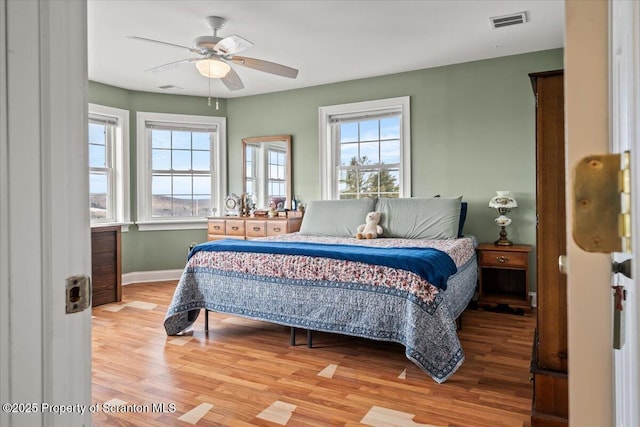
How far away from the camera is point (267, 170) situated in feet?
19.5

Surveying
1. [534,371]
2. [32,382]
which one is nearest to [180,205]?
[534,371]

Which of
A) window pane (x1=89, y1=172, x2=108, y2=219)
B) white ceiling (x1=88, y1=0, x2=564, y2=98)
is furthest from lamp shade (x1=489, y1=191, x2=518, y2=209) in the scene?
window pane (x1=89, y1=172, x2=108, y2=219)

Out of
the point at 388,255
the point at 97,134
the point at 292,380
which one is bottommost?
the point at 292,380

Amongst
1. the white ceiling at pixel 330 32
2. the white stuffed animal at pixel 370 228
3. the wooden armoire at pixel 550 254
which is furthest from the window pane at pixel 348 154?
the wooden armoire at pixel 550 254

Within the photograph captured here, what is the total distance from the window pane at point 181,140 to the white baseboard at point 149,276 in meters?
1.76

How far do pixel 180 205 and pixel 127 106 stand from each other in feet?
4.88

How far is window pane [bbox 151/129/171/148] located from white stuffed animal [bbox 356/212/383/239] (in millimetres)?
3212

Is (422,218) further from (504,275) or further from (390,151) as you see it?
(390,151)

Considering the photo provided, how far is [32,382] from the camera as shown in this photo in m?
0.64

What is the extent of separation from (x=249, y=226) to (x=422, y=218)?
7.41 feet

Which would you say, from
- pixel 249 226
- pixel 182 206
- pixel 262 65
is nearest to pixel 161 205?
pixel 182 206

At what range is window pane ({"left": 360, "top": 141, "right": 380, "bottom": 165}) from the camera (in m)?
5.15

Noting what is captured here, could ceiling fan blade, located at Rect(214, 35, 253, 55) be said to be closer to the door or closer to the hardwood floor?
the hardwood floor

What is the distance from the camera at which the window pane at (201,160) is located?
602 centimetres
